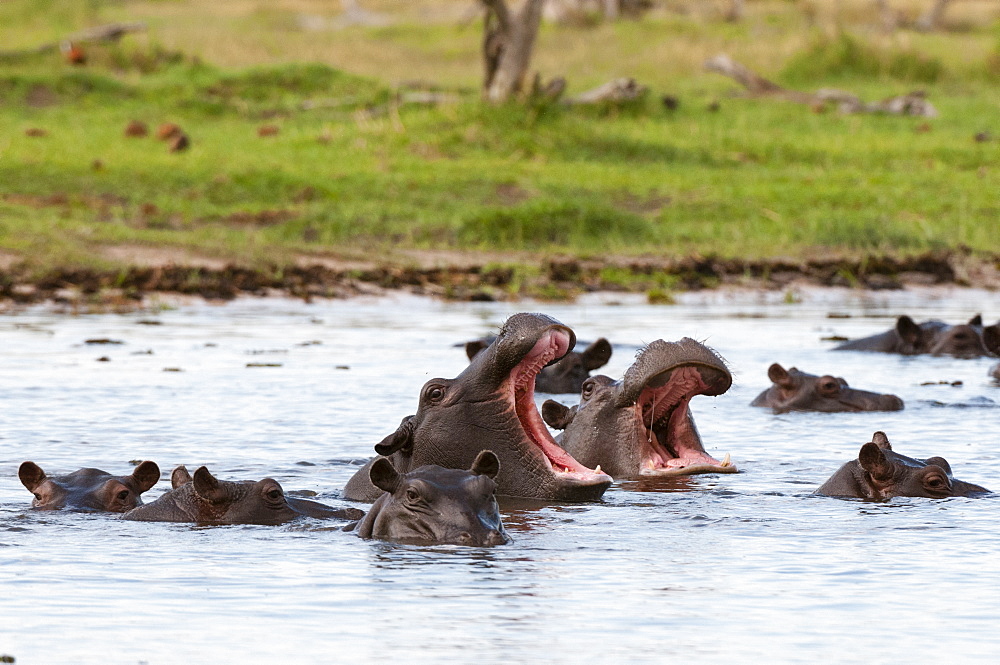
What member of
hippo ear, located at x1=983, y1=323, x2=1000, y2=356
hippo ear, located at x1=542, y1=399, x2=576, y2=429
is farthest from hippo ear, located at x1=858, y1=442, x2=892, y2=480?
hippo ear, located at x1=983, y1=323, x2=1000, y2=356

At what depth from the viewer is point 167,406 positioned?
10188 millimetres

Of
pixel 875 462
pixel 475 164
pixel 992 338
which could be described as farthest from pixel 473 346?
pixel 475 164

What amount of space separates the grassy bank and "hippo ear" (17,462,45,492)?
10.8 meters

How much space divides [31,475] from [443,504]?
6.24 feet

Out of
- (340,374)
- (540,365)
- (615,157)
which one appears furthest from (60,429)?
(615,157)

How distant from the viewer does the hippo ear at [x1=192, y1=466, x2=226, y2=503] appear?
6.28 metres

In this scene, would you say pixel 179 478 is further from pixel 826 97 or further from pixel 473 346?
pixel 826 97

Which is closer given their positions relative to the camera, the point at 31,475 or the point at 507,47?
the point at 31,475

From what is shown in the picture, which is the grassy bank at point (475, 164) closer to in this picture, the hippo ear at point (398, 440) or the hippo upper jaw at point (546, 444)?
the hippo ear at point (398, 440)

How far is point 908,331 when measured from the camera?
12523 millimetres

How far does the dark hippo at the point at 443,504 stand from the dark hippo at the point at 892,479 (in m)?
1.76

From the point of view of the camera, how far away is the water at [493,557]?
460cm

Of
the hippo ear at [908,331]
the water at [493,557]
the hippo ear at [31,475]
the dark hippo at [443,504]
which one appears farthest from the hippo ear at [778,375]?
the hippo ear at [31,475]

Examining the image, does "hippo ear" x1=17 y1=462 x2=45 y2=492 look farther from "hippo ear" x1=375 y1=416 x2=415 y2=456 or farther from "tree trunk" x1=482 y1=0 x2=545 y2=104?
"tree trunk" x1=482 y1=0 x2=545 y2=104
